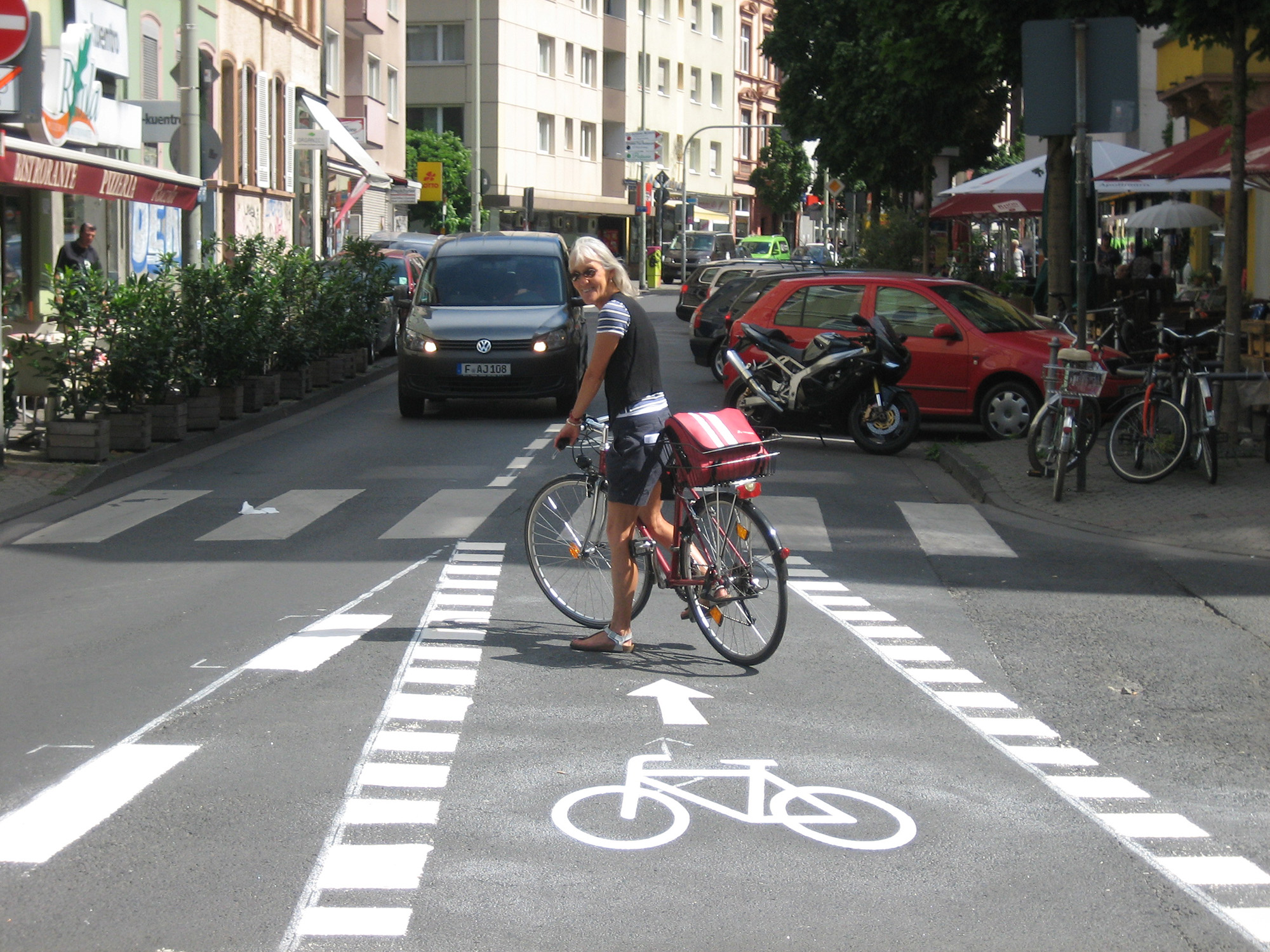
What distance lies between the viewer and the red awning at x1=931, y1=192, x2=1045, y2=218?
95.4ft

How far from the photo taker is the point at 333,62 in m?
48.0

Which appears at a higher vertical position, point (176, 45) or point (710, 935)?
point (176, 45)

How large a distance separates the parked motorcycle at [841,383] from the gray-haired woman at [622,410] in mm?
8619

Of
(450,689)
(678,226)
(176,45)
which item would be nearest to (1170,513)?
(450,689)

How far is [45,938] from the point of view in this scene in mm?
4273

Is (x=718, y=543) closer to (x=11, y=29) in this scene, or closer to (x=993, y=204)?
(x=11, y=29)

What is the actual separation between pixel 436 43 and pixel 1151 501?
204ft

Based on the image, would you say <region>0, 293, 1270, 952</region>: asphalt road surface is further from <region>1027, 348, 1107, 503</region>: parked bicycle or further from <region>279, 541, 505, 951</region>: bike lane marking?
<region>1027, 348, 1107, 503</region>: parked bicycle

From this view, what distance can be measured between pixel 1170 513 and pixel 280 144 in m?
31.7

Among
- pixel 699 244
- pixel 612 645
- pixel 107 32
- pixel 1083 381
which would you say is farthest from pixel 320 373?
pixel 699 244

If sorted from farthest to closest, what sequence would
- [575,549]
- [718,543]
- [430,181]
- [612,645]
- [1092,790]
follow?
[430,181] → [575,549] → [612,645] → [718,543] → [1092,790]

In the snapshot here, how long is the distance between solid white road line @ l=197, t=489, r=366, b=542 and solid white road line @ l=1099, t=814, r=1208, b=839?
6874 mm

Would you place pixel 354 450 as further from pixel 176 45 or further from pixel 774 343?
pixel 176 45

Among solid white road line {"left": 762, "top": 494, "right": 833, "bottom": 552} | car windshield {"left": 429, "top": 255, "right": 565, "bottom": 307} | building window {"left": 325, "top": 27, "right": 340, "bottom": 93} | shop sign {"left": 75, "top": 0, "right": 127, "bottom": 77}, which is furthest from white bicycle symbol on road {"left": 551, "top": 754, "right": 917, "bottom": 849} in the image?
building window {"left": 325, "top": 27, "right": 340, "bottom": 93}
